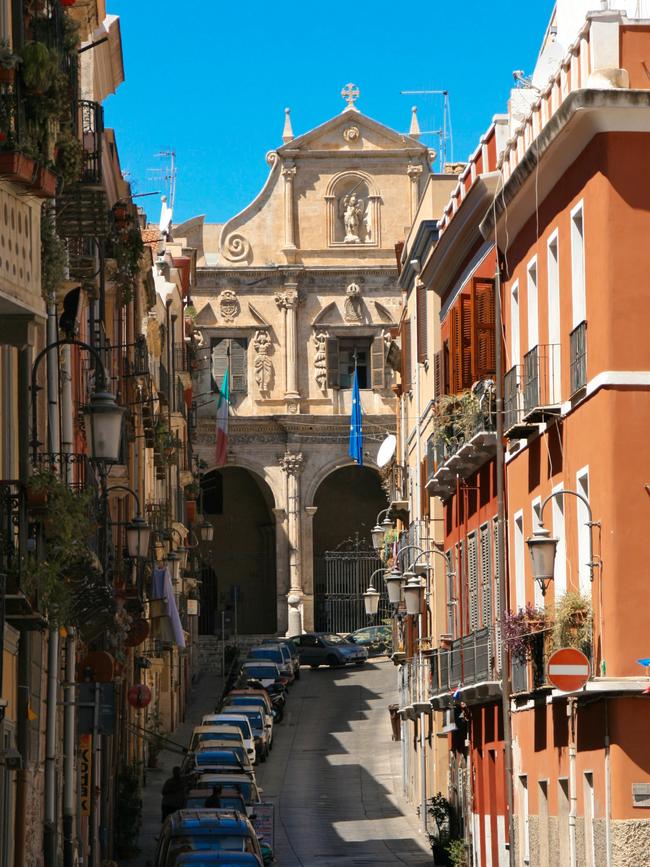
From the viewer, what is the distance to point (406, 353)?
48.5 m

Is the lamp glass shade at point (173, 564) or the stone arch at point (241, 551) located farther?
the stone arch at point (241, 551)

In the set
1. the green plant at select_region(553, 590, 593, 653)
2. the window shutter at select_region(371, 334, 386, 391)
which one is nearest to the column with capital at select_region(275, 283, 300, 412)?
the window shutter at select_region(371, 334, 386, 391)

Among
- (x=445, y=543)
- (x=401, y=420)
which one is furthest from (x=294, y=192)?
(x=445, y=543)

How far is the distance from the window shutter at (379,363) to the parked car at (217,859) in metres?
55.5

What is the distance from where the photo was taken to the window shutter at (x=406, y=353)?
157 feet

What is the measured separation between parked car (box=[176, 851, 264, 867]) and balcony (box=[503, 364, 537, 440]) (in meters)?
6.04

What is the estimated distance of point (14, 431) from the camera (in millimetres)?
21484

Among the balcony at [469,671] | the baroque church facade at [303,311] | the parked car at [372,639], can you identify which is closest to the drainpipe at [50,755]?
the balcony at [469,671]

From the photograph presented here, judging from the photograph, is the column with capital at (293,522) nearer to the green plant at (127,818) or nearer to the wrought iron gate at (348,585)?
the wrought iron gate at (348,585)

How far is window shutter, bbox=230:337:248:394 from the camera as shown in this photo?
8038 centimetres

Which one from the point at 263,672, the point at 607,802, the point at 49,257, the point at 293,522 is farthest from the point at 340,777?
the point at 293,522

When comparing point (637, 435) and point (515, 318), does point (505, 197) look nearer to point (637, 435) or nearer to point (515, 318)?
point (515, 318)

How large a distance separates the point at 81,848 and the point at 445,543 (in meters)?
11.2

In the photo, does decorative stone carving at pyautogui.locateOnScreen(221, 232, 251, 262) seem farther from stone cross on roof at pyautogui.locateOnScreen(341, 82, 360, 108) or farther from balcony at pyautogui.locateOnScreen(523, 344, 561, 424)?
balcony at pyautogui.locateOnScreen(523, 344, 561, 424)
